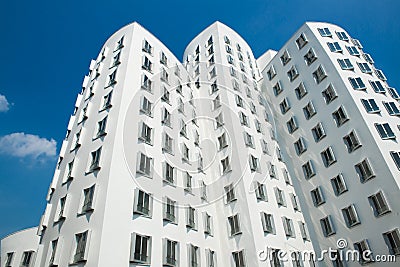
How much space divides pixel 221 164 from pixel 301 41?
86.3ft

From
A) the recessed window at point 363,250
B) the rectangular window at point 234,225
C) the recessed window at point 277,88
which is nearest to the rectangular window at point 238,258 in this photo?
the rectangular window at point 234,225

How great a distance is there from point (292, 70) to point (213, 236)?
101 feet

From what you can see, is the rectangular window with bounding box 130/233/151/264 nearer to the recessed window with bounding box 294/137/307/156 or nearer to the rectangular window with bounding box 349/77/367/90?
the recessed window with bounding box 294/137/307/156

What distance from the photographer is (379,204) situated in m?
27.3

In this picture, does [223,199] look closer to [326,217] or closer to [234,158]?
[234,158]

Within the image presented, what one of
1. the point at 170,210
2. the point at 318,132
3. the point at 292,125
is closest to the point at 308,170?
the point at 318,132

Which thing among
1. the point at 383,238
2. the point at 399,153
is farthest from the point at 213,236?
the point at 399,153

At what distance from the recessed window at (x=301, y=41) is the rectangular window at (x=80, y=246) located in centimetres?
4222

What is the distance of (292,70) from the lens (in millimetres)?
44594

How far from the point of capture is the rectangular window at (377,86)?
35688 mm

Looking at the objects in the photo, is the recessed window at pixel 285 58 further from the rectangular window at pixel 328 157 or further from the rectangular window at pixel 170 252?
the rectangular window at pixel 170 252

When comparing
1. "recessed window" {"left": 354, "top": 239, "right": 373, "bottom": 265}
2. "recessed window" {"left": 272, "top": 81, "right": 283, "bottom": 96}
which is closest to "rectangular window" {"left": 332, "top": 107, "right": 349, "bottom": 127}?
"recessed window" {"left": 272, "top": 81, "right": 283, "bottom": 96}

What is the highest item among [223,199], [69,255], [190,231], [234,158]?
[234,158]

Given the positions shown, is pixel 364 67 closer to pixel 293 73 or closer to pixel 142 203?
pixel 293 73
